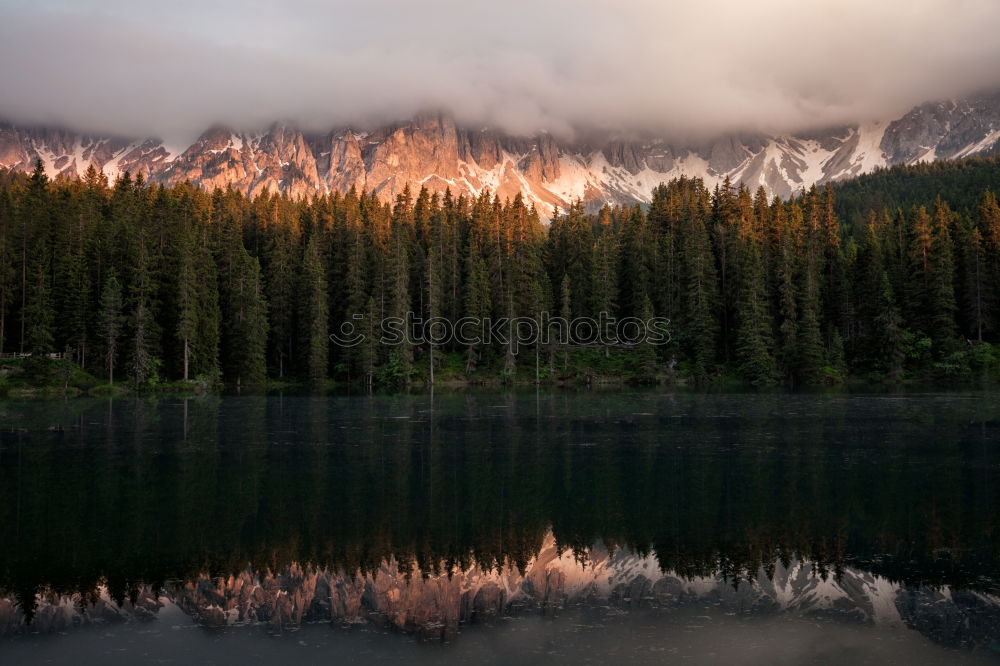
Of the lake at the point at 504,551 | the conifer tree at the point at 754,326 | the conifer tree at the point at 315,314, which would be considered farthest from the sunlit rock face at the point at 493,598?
the conifer tree at the point at 315,314

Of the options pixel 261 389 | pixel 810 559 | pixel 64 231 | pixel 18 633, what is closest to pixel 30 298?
pixel 64 231

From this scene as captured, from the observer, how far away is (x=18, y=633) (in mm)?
11164

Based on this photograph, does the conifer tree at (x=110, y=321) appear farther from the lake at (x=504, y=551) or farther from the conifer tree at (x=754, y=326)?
the conifer tree at (x=754, y=326)

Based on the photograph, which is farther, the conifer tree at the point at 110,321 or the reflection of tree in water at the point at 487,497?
the conifer tree at the point at 110,321

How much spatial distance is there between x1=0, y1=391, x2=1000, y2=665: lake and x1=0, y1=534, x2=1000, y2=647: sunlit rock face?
5cm

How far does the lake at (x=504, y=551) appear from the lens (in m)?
11.1

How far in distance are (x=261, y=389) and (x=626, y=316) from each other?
4783 centimetres

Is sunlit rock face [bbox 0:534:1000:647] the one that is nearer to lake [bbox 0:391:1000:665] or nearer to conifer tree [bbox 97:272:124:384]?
lake [bbox 0:391:1000:665]

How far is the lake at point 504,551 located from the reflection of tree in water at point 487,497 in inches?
3.7

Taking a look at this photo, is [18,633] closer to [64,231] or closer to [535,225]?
[64,231]

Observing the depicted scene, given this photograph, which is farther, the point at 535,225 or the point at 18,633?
the point at 535,225

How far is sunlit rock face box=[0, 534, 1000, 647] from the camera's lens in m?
11.8

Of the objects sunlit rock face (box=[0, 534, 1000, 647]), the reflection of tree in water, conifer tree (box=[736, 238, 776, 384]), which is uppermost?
conifer tree (box=[736, 238, 776, 384])

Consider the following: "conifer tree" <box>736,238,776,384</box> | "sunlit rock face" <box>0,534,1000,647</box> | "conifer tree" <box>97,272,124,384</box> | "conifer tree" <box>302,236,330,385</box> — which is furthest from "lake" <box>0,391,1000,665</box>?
"conifer tree" <box>302,236,330,385</box>
